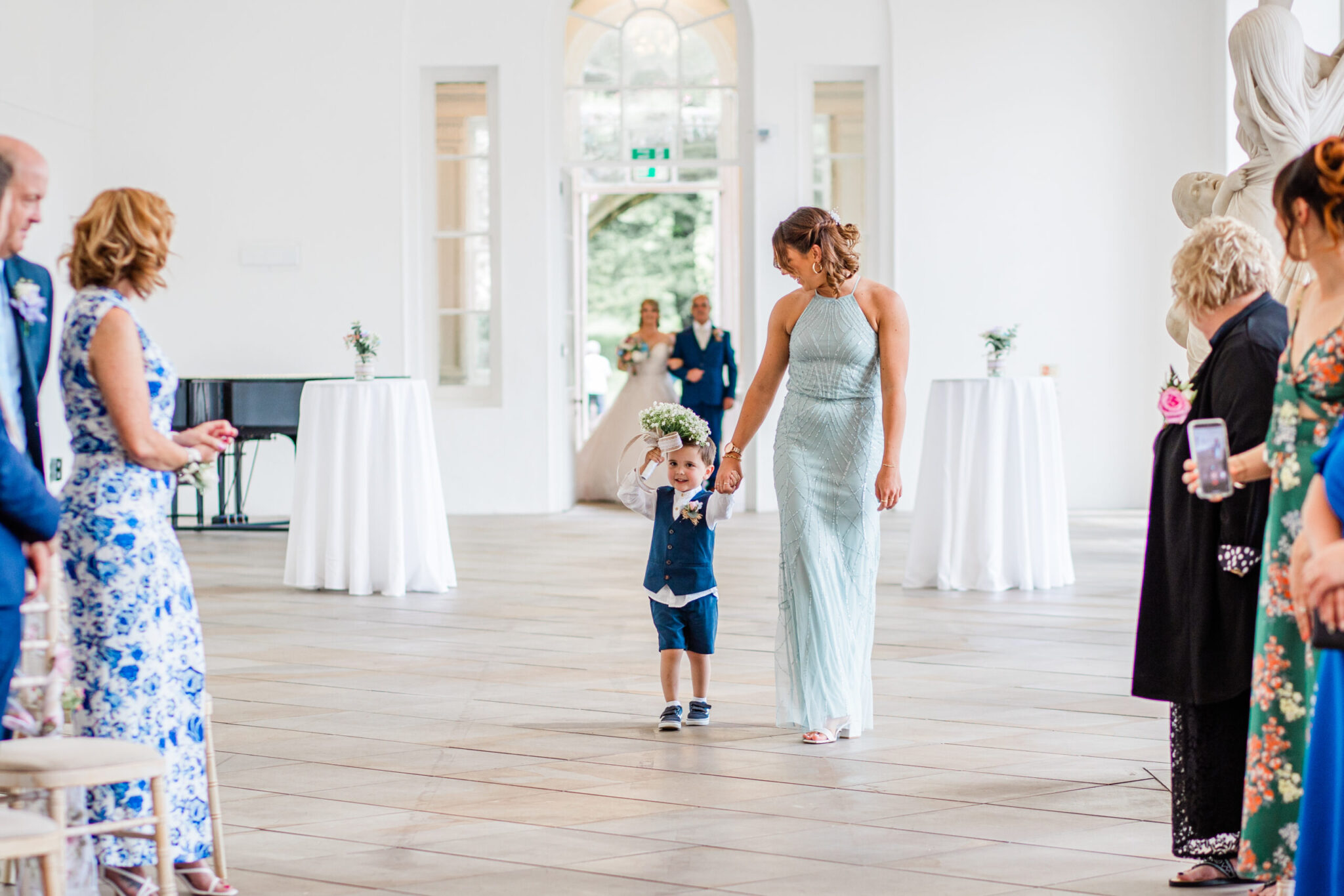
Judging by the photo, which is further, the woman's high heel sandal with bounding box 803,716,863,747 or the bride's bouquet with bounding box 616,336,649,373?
the bride's bouquet with bounding box 616,336,649,373

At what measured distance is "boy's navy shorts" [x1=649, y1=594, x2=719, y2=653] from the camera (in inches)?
158

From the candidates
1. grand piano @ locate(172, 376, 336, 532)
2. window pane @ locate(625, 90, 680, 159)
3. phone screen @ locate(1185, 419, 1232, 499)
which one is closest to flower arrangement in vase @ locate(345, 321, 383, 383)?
grand piano @ locate(172, 376, 336, 532)

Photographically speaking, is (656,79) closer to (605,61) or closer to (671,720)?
(605,61)

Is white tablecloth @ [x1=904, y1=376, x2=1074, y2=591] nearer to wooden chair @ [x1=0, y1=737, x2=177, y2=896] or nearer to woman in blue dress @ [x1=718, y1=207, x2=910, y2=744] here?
woman in blue dress @ [x1=718, y1=207, x2=910, y2=744]

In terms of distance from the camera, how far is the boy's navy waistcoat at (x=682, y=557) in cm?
398

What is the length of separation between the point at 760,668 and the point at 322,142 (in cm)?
718

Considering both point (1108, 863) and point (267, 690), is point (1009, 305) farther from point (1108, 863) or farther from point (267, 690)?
point (1108, 863)

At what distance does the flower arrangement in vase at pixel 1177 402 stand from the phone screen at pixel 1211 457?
302 millimetres

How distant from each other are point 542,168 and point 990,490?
5.32 m

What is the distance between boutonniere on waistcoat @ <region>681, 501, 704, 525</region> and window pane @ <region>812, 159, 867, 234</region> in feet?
24.3

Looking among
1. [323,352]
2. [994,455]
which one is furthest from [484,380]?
[994,455]

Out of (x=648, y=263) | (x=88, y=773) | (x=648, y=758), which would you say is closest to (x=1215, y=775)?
(x=648, y=758)

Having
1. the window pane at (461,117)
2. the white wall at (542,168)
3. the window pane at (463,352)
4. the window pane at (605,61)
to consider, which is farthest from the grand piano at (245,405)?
the window pane at (605,61)

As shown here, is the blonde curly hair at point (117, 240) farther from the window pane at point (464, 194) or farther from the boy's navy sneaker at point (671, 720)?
the window pane at point (464, 194)
